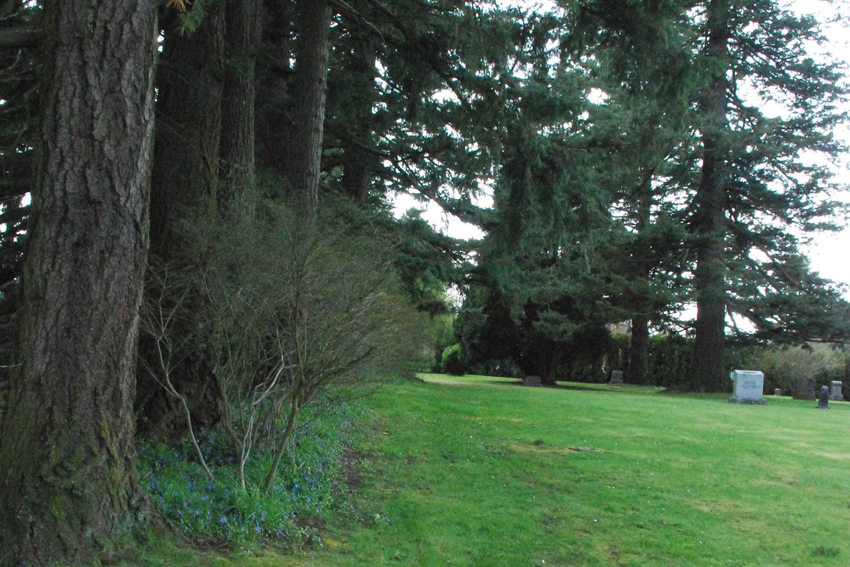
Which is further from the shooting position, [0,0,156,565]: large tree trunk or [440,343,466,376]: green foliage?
[440,343,466,376]: green foliage

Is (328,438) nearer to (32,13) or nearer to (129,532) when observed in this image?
(129,532)

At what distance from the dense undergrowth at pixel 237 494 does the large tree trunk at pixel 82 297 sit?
757 millimetres

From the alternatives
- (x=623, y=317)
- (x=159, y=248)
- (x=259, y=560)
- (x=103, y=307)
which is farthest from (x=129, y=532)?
(x=623, y=317)

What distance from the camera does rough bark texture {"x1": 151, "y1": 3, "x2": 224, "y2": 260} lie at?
731 centimetres

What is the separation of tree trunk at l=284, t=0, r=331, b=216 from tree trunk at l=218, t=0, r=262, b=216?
155 centimetres

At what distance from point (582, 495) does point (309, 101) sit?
644 cm

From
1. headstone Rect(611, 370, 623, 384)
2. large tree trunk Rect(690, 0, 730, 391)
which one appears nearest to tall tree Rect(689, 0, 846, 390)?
large tree trunk Rect(690, 0, 730, 391)

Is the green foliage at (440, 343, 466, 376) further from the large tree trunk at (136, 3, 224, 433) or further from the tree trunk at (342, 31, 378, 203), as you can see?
the large tree trunk at (136, 3, 224, 433)

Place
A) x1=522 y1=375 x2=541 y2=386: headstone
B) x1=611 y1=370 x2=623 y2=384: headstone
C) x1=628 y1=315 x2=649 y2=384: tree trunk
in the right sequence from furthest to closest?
x1=611 y1=370 x2=623 y2=384: headstone < x1=628 y1=315 x2=649 y2=384: tree trunk < x1=522 y1=375 x2=541 y2=386: headstone

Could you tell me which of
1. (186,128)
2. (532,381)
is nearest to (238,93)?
(186,128)

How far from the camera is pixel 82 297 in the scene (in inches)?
172

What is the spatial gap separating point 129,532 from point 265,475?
197 centimetres

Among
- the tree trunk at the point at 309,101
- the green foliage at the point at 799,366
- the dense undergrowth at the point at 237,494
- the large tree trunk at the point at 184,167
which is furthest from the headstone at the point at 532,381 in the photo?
the large tree trunk at the point at 184,167

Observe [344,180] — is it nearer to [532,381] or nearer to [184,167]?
[184,167]
